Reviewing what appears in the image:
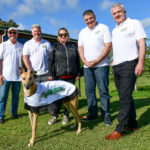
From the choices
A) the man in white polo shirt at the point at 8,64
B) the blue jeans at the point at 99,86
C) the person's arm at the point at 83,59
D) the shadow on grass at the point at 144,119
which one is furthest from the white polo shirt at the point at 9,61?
the shadow on grass at the point at 144,119

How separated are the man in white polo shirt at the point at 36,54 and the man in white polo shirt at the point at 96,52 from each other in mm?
1043

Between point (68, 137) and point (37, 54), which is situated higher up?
point (37, 54)

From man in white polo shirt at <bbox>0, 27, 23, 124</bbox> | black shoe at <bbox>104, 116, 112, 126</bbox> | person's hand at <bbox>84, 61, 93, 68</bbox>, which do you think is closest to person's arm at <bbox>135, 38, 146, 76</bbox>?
person's hand at <bbox>84, 61, 93, 68</bbox>

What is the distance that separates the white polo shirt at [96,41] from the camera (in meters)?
4.43

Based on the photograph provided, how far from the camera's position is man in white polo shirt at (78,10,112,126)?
175 inches

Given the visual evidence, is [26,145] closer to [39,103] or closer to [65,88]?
[39,103]

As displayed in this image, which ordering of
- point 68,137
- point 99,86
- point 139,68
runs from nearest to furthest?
point 139,68 < point 68,137 < point 99,86

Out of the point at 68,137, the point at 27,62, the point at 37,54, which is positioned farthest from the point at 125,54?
the point at 27,62

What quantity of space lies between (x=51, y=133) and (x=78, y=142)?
0.88 meters

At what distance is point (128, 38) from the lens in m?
3.60

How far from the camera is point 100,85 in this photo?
4590 millimetres

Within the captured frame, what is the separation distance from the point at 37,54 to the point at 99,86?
1858 mm

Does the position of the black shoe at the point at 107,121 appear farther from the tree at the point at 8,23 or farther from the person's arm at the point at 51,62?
the tree at the point at 8,23

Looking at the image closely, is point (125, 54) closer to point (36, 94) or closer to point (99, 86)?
point (99, 86)
